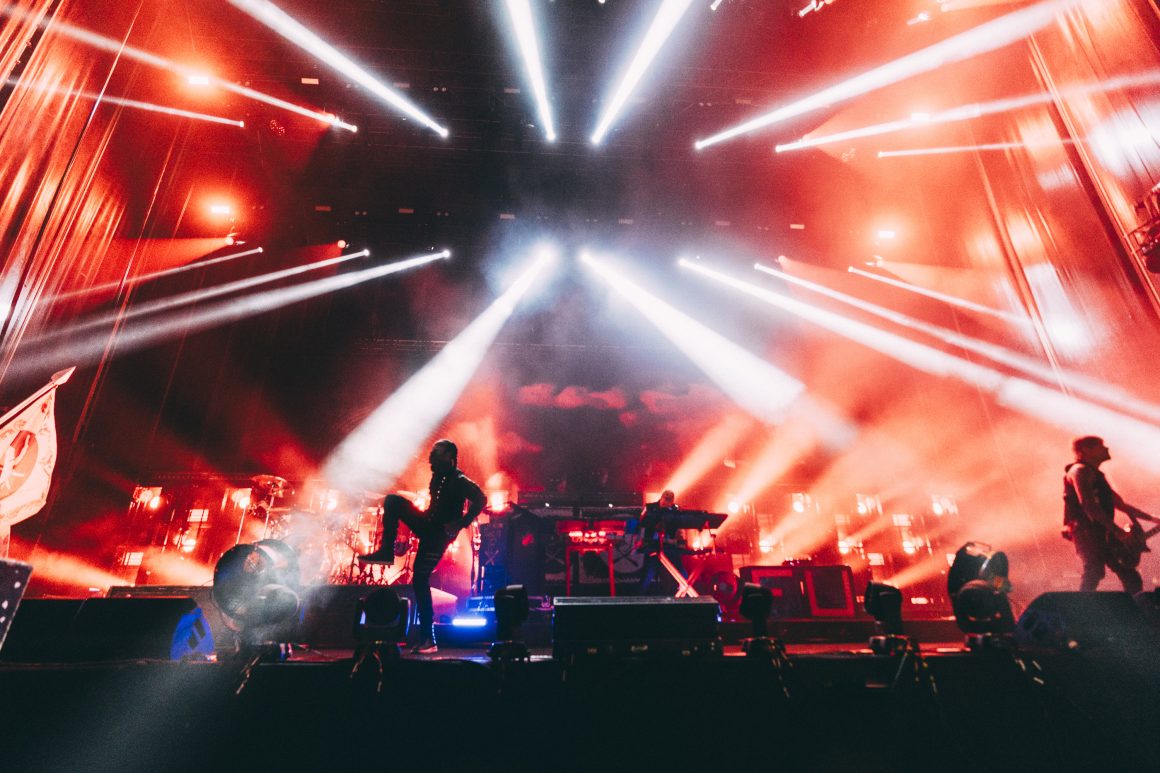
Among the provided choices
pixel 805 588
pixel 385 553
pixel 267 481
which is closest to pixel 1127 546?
pixel 805 588

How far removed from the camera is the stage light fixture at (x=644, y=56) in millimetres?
6637

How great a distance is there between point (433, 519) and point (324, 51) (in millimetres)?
7246

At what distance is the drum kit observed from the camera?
8102 mm

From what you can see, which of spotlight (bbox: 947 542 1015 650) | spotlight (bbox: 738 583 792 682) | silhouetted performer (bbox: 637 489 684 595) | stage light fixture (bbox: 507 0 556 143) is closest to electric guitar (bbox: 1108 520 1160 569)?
spotlight (bbox: 947 542 1015 650)

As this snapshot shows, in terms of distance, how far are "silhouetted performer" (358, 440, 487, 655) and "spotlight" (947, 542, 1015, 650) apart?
9.82ft

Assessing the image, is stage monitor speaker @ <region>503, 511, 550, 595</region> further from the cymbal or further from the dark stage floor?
the dark stage floor

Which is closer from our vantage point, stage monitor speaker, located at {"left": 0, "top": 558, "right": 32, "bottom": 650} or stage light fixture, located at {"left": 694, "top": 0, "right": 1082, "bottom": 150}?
stage monitor speaker, located at {"left": 0, "top": 558, "right": 32, "bottom": 650}

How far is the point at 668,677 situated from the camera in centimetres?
228

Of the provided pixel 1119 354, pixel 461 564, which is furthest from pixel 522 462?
pixel 1119 354

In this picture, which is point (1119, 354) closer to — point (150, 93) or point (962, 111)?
point (962, 111)

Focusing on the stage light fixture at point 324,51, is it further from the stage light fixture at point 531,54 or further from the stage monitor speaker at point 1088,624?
the stage monitor speaker at point 1088,624

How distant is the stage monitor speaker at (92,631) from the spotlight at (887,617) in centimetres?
339

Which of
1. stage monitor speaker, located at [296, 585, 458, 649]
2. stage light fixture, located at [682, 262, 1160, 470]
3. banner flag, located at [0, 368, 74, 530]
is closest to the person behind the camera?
banner flag, located at [0, 368, 74, 530]

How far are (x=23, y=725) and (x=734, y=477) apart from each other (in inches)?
468
